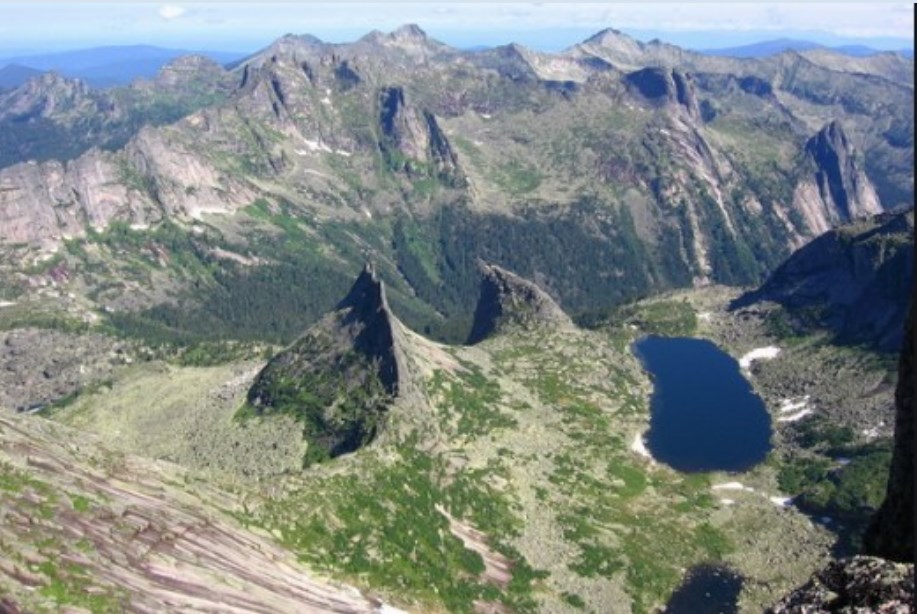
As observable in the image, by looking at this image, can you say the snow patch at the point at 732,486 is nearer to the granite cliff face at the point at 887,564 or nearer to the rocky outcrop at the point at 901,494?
the granite cliff face at the point at 887,564

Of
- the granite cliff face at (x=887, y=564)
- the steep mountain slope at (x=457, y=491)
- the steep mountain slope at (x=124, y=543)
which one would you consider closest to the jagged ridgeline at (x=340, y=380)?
the steep mountain slope at (x=457, y=491)

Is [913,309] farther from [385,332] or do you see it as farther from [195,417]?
[195,417]

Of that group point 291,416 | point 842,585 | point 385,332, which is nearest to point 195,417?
point 291,416

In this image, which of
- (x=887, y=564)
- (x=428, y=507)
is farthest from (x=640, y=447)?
(x=887, y=564)

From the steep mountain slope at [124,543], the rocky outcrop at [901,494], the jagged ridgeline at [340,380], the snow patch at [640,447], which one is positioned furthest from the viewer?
the snow patch at [640,447]

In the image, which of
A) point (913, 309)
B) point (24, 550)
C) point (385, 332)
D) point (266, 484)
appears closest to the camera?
point (913, 309)

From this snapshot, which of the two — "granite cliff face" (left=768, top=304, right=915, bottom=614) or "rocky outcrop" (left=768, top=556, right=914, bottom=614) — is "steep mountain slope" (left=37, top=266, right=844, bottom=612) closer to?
"granite cliff face" (left=768, top=304, right=915, bottom=614)

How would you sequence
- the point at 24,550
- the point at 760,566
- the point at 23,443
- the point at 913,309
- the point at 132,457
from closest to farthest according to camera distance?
1. the point at 913,309
2. the point at 24,550
3. the point at 23,443
4. the point at 132,457
5. the point at 760,566
